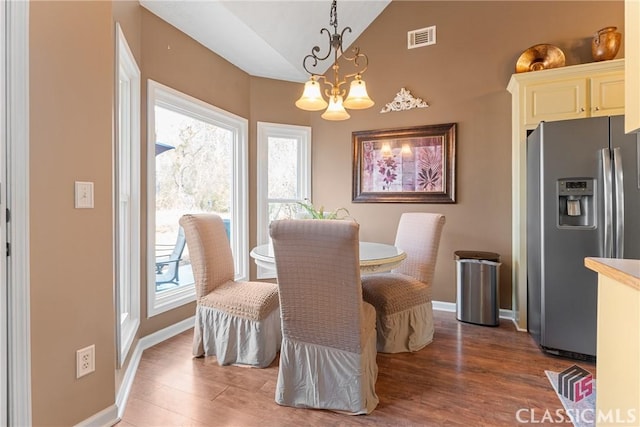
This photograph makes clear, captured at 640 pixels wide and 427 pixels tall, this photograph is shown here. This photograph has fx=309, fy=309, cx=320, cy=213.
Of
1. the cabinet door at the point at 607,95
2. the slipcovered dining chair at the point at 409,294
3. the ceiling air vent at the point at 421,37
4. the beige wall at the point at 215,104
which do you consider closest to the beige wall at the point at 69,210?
the beige wall at the point at 215,104

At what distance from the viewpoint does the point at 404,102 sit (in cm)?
349

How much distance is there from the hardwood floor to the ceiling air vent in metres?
3.07

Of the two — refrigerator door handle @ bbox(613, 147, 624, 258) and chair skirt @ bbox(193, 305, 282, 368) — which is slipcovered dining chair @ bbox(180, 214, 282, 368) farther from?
refrigerator door handle @ bbox(613, 147, 624, 258)

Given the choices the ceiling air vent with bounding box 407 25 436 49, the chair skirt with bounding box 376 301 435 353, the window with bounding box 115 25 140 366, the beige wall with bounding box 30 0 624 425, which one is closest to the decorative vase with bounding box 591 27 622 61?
the beige wall with bounding box 30 0 624 425

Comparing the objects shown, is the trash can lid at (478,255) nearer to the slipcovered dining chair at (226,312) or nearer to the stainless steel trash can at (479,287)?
the stainless steel trash can at (479,287)

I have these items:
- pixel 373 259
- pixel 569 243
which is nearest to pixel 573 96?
pixel 569 243

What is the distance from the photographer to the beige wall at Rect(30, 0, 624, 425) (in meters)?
1.35

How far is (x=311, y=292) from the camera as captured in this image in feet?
5.44

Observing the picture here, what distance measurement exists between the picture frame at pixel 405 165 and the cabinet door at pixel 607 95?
112cm

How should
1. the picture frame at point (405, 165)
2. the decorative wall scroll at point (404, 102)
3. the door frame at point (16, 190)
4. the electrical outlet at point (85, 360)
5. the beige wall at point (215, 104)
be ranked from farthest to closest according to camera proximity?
the decorative wall scroll at point (404, 102), the picture frame at point (405, 165), the electrical outlet at point (85, 360), the beige wall at point (215, 104), the door frame at point (16, 190)

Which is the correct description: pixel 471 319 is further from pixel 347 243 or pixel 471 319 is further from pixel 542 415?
pixel 347 243

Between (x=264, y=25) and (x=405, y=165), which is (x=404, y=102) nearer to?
(x=405, y=165)

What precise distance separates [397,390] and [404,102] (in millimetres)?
2881

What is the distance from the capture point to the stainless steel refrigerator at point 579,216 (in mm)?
2088
